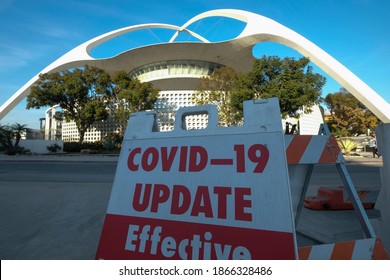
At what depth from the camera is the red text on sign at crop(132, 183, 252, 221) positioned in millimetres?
1539

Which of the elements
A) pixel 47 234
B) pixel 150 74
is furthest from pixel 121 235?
pixel 150 74

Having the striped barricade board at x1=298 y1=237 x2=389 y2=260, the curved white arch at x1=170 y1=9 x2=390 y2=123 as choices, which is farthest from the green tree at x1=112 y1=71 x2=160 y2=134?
the striped barricade board at x1=298 y1=237 x2=389 y2=260

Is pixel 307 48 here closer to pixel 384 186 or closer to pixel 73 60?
pixel 73 60

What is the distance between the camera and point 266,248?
142 centimetres

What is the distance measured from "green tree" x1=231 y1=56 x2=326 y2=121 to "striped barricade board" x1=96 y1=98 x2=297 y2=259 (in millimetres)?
21248

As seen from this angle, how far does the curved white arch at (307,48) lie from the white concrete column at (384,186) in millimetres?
30193

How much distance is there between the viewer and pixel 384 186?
9.37ft

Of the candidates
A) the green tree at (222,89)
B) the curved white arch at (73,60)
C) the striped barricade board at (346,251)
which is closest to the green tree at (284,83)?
the green tree at (222,89)

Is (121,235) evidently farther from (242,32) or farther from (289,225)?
(242,32)

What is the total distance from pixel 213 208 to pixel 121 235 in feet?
2.00

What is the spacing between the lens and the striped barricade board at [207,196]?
1.46m

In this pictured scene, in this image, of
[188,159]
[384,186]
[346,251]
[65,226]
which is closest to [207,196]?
[188,159]
